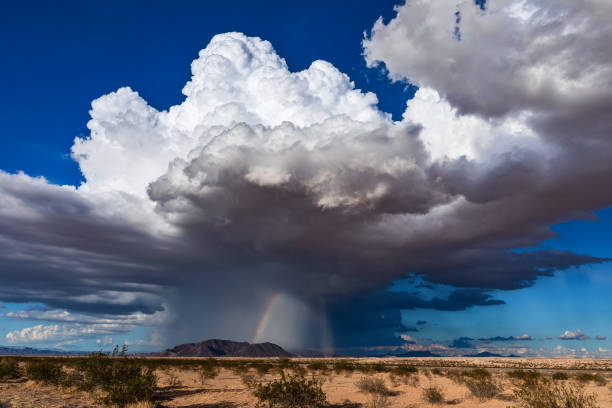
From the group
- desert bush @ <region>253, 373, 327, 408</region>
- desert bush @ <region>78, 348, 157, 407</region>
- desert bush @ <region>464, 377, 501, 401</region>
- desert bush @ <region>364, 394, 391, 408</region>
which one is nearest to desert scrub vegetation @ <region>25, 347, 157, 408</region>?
desert bush @ <region>78, 348, 157, 407</region>

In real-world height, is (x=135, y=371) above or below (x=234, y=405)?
above

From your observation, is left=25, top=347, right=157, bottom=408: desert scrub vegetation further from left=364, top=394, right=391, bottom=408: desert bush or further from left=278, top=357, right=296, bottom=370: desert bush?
left=278, top=357, right=296, bottom=370: desert bush

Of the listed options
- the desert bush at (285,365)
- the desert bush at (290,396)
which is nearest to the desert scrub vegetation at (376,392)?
the desert bush at (290,396)

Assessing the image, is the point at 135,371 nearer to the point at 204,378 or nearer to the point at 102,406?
the point at 102,406

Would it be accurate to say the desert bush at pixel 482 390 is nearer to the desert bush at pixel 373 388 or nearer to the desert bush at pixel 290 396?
the desert bush at pixel 373 388

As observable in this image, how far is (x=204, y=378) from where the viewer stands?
55.8m

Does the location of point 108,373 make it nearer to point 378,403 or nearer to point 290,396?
point 290,396

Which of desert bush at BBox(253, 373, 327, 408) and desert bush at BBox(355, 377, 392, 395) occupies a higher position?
desert bush at BBox(253, 373, 327, 408)

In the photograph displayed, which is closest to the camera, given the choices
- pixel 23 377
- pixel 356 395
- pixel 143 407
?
pixel 143 407

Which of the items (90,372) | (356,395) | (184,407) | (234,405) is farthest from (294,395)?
(90,372)

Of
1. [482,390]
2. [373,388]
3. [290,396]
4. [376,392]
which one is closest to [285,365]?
[373,388]

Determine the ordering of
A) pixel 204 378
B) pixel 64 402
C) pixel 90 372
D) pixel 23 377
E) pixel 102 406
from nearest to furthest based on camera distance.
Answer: pixel 102 406
pixel 64 402
pixel 90 372
pixel 23 377
pixel 204 378

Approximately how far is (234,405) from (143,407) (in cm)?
800

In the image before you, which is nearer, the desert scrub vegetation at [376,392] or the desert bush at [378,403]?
the desert bush at [378,403]
